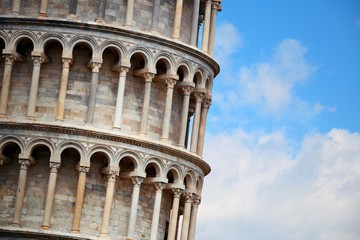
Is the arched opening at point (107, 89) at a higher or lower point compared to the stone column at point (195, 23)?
lower

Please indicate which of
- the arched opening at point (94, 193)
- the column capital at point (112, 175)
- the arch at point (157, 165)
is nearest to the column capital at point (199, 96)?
the arch at point (157, 165)

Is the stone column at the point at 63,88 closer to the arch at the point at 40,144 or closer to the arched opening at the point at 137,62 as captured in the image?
the arch at the point at 40,144

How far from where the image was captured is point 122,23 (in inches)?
2165

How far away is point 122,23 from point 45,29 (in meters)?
3.25

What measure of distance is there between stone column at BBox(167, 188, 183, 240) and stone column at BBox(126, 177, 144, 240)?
170cm

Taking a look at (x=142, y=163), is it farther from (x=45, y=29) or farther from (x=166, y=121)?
(x=45, y=29)

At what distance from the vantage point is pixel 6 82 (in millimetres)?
53812

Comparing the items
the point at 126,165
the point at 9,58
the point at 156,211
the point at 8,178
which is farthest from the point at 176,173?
the point at 9,58

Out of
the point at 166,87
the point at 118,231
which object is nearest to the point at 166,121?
the point at 166,87

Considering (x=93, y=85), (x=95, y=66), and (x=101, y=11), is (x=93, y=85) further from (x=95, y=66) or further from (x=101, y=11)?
(x=101, y=11)

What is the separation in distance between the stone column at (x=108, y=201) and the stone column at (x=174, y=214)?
2852 millimetres

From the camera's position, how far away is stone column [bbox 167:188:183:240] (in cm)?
5422

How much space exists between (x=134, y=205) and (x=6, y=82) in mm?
Result: 7027

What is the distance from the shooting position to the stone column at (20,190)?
52281mm
